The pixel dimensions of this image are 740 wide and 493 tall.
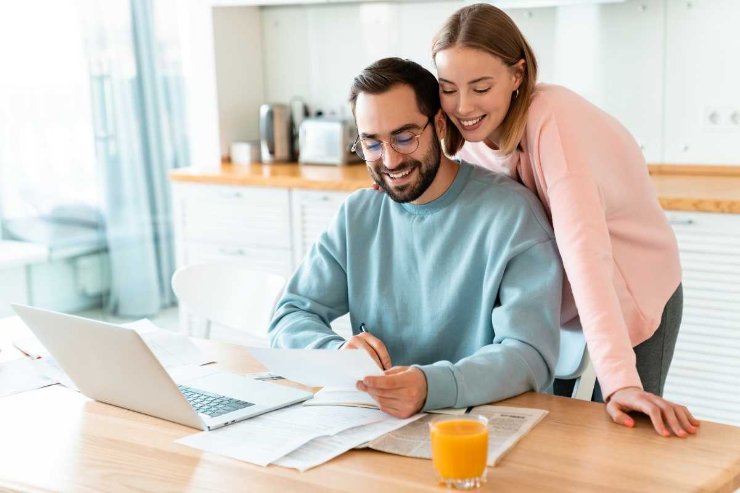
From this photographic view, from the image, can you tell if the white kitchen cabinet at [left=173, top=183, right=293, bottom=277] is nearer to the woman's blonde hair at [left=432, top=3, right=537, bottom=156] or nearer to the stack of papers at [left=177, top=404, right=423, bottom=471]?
the woman's blonde hair at [left=432, top=3, right=537, bottom=156]

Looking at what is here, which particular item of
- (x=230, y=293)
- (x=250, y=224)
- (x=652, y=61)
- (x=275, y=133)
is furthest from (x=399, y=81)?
(x=275, y=133)

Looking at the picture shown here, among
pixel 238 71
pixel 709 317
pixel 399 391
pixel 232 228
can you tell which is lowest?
pixel 709 317

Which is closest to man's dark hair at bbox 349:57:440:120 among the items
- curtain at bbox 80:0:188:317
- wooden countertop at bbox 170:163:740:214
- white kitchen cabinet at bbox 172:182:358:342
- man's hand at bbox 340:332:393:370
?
man's hand at bbox 340:332:393:370

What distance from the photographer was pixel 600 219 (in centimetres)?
168

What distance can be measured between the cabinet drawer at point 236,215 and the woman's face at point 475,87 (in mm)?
1903

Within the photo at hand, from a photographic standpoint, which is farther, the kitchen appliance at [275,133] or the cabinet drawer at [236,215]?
the kitchen appliance at [275,133]

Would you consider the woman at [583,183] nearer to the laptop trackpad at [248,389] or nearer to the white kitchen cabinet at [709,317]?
the laptop trackpad at [248,389]

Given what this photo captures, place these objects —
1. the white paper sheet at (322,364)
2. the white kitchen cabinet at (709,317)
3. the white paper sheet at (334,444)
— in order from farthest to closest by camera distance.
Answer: the white kitchen cabinet at (709,317), the white paper sheet at (322,364), the white paper sheet at (334,444)

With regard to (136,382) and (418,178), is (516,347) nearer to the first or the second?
(418,178)

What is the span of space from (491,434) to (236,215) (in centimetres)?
249

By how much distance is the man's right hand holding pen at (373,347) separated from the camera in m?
1.64

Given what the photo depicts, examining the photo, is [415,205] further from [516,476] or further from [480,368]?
[516,476]

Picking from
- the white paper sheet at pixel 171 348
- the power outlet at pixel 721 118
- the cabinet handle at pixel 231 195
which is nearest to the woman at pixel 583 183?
the white paper sheet at pixel 171 348

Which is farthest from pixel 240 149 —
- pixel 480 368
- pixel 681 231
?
pixel 480 368
